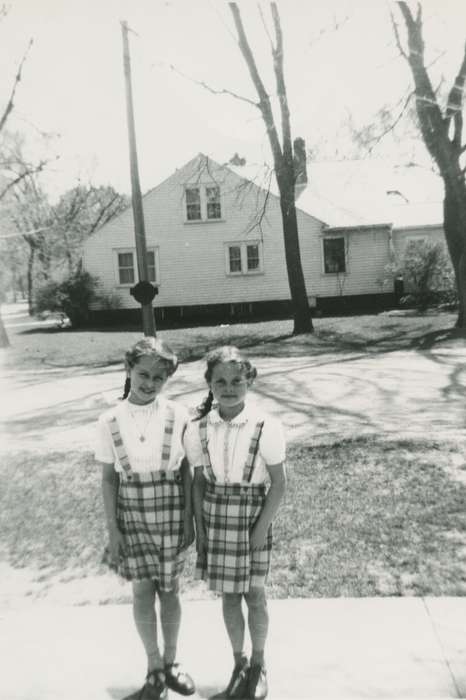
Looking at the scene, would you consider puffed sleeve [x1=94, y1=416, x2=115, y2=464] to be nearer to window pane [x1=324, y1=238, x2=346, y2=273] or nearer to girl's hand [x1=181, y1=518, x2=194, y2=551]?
girl's hand [x1=181, y1=518, x2=194, y2=551]

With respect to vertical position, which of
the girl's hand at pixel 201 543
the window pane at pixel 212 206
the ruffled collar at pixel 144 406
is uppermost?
the window pane at pixel 212 206

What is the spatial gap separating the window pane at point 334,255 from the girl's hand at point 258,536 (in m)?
20.5

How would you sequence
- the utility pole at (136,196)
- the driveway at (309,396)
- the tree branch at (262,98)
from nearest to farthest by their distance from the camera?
1. the utility pole at (136,196)
2. the driveway at (309,396)
3. the tree branch at (262,98)

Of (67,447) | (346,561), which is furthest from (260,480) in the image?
(67,447)

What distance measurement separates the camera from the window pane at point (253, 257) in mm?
22141

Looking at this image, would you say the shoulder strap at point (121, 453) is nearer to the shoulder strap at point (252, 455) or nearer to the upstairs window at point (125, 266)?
the shoulder strap at point (252, 455)

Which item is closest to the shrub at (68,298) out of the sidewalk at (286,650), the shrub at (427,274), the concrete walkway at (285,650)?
the shrub at (427,274)

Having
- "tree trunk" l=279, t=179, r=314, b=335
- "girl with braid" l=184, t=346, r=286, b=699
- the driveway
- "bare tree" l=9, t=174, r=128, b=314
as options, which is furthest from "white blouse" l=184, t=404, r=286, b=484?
"tree trunk" l=279, t=179, r=314, b=335

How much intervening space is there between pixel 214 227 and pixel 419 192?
8.58 m

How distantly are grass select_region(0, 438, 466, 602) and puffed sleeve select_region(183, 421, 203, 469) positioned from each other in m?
1.12

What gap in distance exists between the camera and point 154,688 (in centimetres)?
235

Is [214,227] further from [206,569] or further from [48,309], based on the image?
[206,569]

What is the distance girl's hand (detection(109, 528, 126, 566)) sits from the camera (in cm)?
240

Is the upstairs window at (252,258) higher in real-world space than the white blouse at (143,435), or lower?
higher
